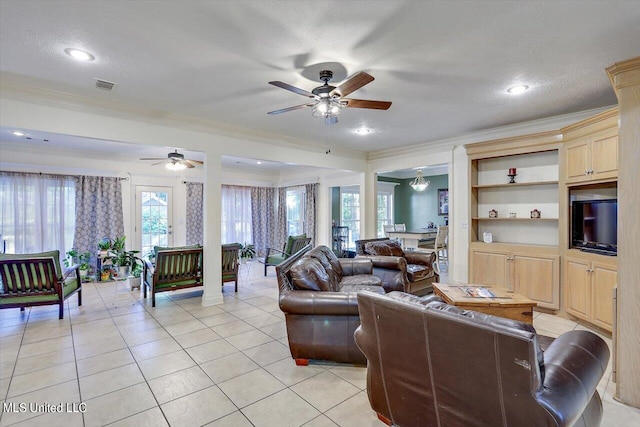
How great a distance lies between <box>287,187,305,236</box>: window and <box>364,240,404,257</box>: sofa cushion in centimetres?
376

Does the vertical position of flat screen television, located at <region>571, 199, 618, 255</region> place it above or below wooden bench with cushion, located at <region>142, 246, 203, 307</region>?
above

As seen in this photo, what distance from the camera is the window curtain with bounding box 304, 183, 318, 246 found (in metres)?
8.12

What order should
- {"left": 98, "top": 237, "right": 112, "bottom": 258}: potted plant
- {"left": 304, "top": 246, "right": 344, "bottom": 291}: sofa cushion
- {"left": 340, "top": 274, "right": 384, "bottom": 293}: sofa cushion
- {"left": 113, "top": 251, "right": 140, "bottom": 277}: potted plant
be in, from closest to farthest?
{"left": 304, "top": 246, "right": 344, "bottom": 291}: sofa cushion
{"left": 340, "top": 274, "right": 384, "bottom": 293}: sofa cushion
{"left": 113, "top": 251, "right": 140, "bottom": 277}: potted plant
{"left": 98, "top": 237, "right": 112, "bottom": 258}: potted plant

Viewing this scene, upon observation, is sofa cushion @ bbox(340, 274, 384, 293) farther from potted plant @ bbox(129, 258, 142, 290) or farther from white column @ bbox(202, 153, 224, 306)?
potted plant @ bbox(129, 258, 142, 290)

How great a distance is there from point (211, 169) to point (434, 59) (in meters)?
3.18

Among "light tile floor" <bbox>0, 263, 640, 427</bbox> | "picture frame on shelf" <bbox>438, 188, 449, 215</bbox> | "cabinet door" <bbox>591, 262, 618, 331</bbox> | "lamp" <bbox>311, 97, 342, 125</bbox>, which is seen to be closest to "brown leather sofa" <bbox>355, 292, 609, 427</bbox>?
"light tile floor" <bbox>0, 263, 640, 427</bbox>

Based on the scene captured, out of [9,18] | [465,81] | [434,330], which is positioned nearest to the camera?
[434,330]

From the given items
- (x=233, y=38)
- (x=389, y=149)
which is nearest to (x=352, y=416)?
(x=233, y=38)

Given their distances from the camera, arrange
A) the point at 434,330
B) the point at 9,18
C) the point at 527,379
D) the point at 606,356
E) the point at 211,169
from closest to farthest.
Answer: the point at 527,379, the point at 434,330, the point at 606,356, the point at 9,18, the point at 211,169

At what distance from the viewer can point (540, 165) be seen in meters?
4.41

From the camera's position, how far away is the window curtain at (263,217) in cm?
861

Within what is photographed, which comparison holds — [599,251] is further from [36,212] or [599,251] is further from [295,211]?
[36,212]

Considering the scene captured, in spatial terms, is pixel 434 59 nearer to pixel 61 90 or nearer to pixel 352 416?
pixel 352 416

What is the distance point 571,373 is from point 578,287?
2.86 meters
